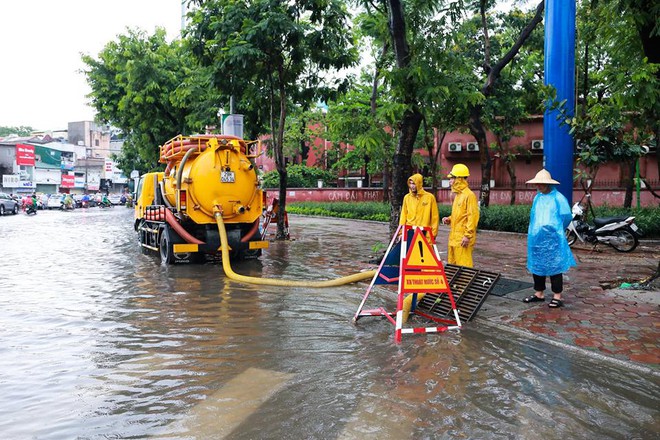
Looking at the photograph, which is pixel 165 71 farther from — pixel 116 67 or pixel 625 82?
pixel 625 82

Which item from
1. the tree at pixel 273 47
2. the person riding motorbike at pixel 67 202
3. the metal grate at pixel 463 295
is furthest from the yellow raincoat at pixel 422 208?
the person riding motorbike at pixel 67 202

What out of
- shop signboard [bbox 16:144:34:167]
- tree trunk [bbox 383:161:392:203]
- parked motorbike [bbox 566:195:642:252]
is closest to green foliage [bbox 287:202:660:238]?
tree trunk [bbox 383:161:392:203]

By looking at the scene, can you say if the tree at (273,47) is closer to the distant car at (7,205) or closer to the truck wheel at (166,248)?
the truck wheel at (166,248)

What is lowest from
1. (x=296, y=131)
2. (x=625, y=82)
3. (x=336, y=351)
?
(x=336, y=351)

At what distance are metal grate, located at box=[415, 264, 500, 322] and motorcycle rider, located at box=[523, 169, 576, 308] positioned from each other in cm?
82

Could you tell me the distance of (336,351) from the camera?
541 centimetres

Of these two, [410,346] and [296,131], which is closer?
[410,346]

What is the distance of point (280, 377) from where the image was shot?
4.66 m

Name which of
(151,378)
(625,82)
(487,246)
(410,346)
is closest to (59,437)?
(151,378)

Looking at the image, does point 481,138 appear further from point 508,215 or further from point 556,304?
point 556,304

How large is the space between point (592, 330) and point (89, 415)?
5169 mm

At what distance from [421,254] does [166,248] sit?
7.50 metres

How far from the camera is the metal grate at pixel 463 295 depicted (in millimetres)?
6527

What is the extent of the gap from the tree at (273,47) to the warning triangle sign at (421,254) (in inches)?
347
